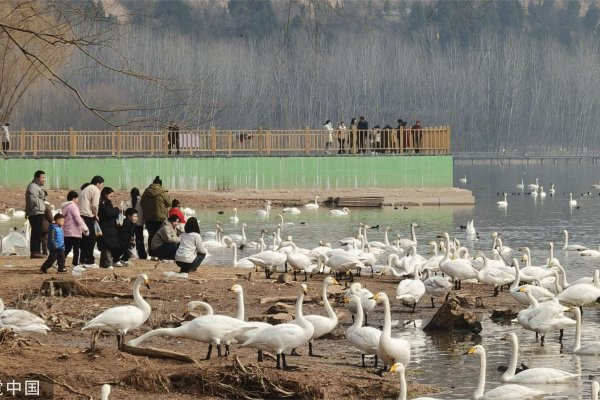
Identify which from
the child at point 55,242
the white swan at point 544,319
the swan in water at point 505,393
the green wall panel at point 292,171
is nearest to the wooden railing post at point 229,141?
the green wall panel at point 292,171

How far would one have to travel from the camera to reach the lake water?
1324cm

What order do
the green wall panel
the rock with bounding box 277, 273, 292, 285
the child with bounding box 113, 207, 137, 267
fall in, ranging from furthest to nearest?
the green wall panel < the child with bounding box 113, 207, 137, 267 < the rock with bounding box 277, 273, 292, 285

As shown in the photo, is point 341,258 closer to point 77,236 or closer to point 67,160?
point 77,236

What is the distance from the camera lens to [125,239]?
66.2ft

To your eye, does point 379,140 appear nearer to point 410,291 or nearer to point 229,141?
point 229,141

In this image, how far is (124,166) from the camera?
147 feet

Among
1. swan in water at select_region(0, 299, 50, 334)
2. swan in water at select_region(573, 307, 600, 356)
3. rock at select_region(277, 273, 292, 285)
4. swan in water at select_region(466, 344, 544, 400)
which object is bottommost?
swan in water at select_region(573, 307, 600, 356)

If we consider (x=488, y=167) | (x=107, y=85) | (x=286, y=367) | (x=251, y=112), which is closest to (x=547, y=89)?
(x=488, y=167)

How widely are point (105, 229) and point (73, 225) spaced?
0.87 metres

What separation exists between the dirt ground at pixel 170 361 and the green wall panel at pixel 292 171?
26.6 m

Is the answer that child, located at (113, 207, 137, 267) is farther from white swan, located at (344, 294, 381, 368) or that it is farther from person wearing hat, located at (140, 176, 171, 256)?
white swan, located at (344, 294, 381, 368)

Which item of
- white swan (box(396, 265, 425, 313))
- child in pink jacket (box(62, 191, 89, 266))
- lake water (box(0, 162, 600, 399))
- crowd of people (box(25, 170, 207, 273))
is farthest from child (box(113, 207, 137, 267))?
lake water (box(0, 162, 600, 399))

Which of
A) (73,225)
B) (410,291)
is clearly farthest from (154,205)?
(410,291)

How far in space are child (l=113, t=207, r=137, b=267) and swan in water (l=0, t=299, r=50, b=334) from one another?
255 inches
